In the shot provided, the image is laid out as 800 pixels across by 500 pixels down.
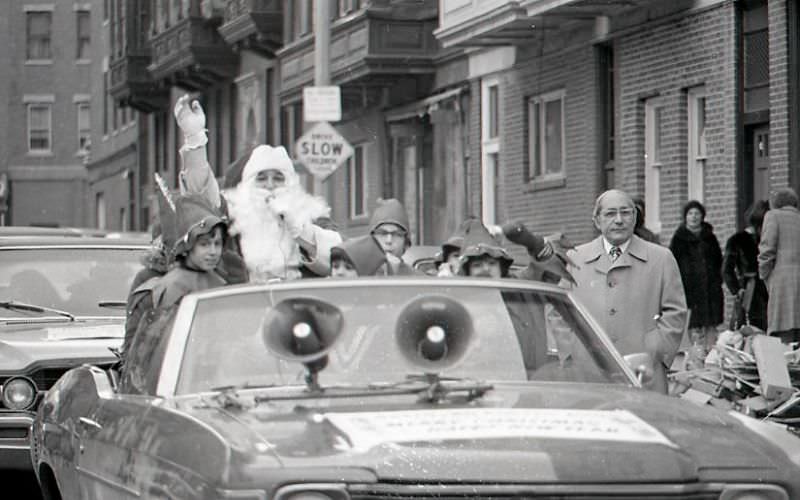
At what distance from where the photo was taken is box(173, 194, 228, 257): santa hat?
25.9 feet

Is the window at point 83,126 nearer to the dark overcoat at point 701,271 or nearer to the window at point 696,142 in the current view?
the window at point 696,142

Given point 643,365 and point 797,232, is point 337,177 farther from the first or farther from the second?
point 643,365

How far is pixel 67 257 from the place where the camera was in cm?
1174

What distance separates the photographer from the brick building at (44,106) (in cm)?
7612

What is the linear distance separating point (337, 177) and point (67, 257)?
24219 millimetres

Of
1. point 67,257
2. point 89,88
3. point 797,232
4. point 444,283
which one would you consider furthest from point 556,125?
point 89,88

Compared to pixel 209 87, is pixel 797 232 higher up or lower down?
lower down

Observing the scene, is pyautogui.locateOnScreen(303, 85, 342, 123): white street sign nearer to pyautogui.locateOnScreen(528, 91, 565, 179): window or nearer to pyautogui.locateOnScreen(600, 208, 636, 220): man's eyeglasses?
pyautogui.locateOnScreen(528, 91, 565, 179): window

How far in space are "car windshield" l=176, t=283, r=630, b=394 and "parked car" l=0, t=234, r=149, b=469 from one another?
386cm

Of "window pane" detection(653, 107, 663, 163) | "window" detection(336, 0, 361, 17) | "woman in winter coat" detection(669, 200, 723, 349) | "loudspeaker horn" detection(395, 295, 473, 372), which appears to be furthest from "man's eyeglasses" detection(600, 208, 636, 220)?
"window" detection(336, 0, 361, 17)

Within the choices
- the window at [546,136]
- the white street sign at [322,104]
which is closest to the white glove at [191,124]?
the white street sign at [322,104]

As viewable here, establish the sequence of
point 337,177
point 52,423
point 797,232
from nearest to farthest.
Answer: point 52,423 < point 797,232 < point 337,177

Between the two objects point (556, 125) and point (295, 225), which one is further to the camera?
point (556, 125)

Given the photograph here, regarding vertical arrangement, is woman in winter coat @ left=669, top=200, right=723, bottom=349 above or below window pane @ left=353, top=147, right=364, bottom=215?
below
